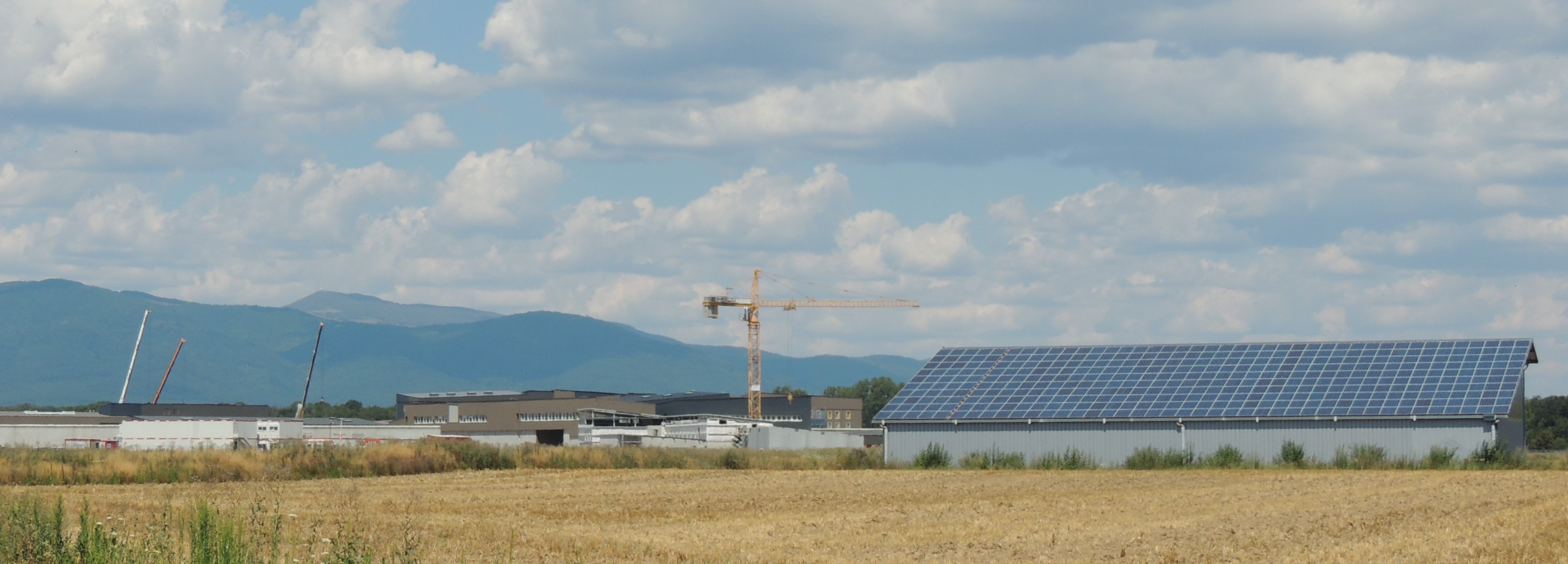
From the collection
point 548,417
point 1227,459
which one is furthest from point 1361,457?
point 548,417

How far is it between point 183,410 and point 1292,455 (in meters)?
140

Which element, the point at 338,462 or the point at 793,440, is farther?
the point at 793,440

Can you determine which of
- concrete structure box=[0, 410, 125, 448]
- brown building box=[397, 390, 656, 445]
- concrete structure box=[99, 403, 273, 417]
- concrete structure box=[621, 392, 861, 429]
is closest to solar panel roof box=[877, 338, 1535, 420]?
concrete structure box=[0, 410, 125, 448]

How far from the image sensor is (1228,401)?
2576 inches

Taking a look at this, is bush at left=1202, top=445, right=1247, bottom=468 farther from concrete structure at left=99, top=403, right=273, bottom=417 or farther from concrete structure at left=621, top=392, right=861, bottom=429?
concrete structure at left=99, top=403, right=273, bottom=417

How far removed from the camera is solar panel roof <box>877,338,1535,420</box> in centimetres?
6300

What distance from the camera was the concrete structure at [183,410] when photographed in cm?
16238

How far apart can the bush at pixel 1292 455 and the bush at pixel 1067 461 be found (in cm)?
740

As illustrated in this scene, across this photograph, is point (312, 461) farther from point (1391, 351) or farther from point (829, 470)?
point (1391, 351)

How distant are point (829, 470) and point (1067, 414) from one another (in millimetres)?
11657

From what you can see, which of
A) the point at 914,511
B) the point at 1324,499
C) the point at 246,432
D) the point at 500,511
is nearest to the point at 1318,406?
the point at 1324,499

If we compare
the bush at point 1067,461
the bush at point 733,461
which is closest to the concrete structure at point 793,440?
the bush at point 733,461

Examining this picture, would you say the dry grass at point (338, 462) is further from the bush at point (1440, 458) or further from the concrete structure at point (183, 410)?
the concrete structure at point (183, 410)

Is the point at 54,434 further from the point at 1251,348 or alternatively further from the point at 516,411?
the point at 1251,348
